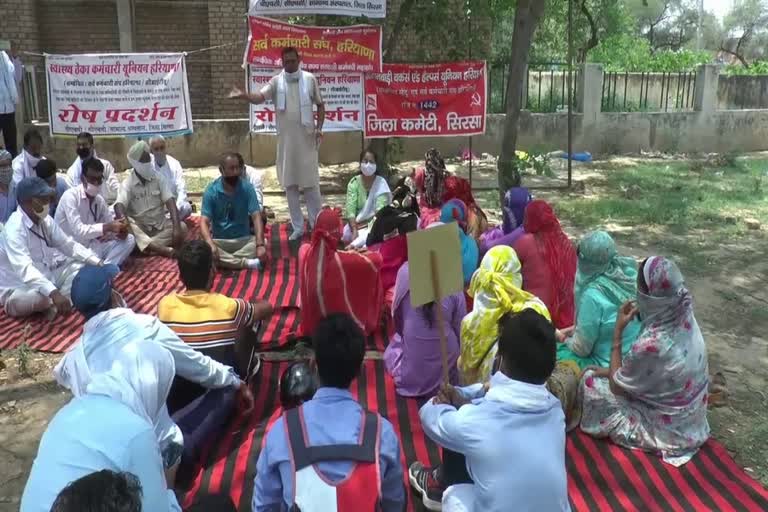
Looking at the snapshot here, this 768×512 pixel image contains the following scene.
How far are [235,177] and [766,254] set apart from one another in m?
5.45

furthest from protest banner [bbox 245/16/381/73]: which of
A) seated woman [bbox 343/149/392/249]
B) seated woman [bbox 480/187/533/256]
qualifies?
seated woman [bbox 480/187/533/256]

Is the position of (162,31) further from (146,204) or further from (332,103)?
(146,204)

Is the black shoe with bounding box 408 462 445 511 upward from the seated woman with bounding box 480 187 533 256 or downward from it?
downward

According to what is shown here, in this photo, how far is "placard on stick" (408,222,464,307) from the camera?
275cm

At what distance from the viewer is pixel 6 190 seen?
601 cm

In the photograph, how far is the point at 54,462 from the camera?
2.02m

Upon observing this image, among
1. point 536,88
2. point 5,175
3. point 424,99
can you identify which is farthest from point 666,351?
point 536,88

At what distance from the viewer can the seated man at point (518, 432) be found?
2.19m

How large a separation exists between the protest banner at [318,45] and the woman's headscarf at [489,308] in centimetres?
581

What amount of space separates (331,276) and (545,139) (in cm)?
950

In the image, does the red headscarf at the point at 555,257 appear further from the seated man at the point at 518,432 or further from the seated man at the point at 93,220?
the seated man at the point at 93,220

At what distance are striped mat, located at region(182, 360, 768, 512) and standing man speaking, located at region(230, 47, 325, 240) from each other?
384cm

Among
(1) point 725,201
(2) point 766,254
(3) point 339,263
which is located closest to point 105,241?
(3) point 339,263

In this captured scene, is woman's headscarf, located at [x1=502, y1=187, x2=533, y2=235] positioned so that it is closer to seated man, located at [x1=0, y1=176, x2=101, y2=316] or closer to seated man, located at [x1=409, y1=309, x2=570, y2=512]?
seated man, located at [x1=409, y1=309, x2=570, y2=512]
